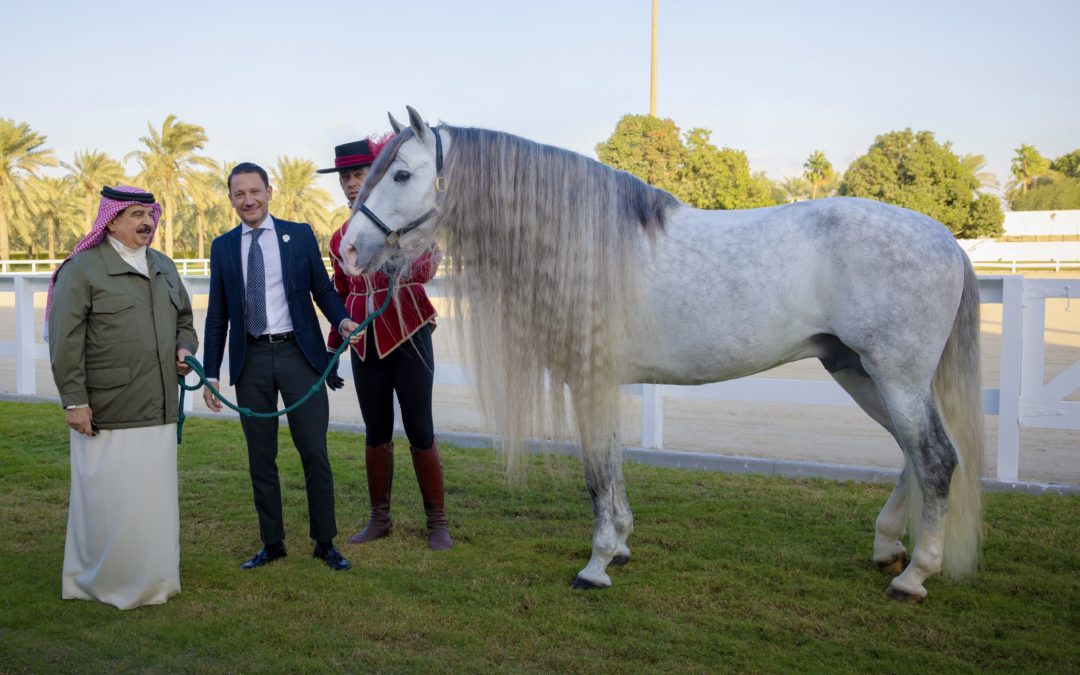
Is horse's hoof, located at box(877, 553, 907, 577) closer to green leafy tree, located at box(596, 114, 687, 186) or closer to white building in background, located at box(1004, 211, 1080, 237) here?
green leafy tree, located at box(596, 114, 687, 186)

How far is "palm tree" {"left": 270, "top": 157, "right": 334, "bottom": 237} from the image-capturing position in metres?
42.8

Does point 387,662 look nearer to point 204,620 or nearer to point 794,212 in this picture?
point 204,620

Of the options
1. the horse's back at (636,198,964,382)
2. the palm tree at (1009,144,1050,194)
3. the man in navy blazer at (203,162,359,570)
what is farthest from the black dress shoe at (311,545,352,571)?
the palm tree at (1009,144,1050,194)

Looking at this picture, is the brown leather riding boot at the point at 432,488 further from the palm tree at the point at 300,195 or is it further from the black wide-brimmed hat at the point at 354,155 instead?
the palm tree at the point at 300,195

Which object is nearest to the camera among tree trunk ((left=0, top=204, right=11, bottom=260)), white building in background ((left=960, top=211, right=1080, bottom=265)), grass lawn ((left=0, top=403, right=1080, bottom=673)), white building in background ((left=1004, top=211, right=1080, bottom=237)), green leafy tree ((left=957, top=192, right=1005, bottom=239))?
grass lawn ((left=0, top=403, right=1080, bottom=673))

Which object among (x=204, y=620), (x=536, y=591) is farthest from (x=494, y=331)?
(x=204, y=620)

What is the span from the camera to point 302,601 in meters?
3.31

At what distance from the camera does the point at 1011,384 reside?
16.2ft

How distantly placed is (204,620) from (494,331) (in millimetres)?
1490

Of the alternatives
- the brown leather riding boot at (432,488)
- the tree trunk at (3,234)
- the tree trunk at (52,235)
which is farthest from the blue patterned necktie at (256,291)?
the tree trunk at (52,235)

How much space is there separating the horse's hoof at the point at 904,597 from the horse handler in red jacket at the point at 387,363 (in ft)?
6.27

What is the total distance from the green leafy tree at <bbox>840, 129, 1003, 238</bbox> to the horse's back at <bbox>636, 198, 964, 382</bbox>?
117ft

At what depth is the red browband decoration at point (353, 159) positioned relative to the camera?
3846 mm

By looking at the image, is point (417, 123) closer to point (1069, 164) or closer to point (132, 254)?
point (132, 254)
